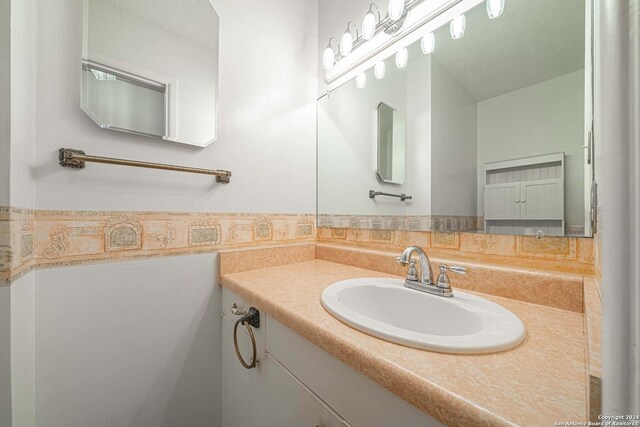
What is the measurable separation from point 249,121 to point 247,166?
208 millimetres

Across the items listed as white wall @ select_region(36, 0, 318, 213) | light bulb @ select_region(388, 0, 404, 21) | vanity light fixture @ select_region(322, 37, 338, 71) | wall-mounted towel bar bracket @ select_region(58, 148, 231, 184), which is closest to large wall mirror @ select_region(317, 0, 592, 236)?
light bulb @ select_region(388, 0, 404, 21)

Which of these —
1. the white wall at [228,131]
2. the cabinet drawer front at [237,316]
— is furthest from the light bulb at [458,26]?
the cabinet drawer front at [237,316]

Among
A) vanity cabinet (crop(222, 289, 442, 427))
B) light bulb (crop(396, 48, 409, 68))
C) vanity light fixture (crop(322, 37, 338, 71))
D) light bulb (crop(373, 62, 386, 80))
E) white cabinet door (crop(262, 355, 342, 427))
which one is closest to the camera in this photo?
vanity cabinet (crop(222, 289, 442, 427))

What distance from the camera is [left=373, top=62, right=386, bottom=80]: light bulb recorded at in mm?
1173

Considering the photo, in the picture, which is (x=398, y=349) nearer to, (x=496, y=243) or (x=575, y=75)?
(x=496, y=243)

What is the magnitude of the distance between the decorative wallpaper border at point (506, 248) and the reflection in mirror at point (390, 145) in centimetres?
28

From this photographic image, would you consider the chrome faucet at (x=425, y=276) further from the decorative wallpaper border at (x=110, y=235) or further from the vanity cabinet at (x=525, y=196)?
the decorative wallpaper border at (x=110, y=235)

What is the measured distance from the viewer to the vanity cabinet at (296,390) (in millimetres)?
424

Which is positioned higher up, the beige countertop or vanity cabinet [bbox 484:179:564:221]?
vanity cabinet [bbox 484:179:564:221]

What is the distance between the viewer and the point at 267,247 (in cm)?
113

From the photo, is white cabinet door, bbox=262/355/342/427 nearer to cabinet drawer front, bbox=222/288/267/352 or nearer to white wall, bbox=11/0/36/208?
cabinet drawer front, bbox=222/288/267/352

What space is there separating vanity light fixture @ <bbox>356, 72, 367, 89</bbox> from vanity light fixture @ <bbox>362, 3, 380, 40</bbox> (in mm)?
165

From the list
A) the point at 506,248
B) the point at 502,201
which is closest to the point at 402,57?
the point at 502,201

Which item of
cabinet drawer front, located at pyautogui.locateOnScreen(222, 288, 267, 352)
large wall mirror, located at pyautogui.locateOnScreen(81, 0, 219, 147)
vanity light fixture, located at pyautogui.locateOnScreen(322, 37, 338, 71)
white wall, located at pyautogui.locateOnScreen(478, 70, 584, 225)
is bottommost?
cabinet drawer front, located at pyautogui.locateOnScreen(222, 288, 267, 352)
